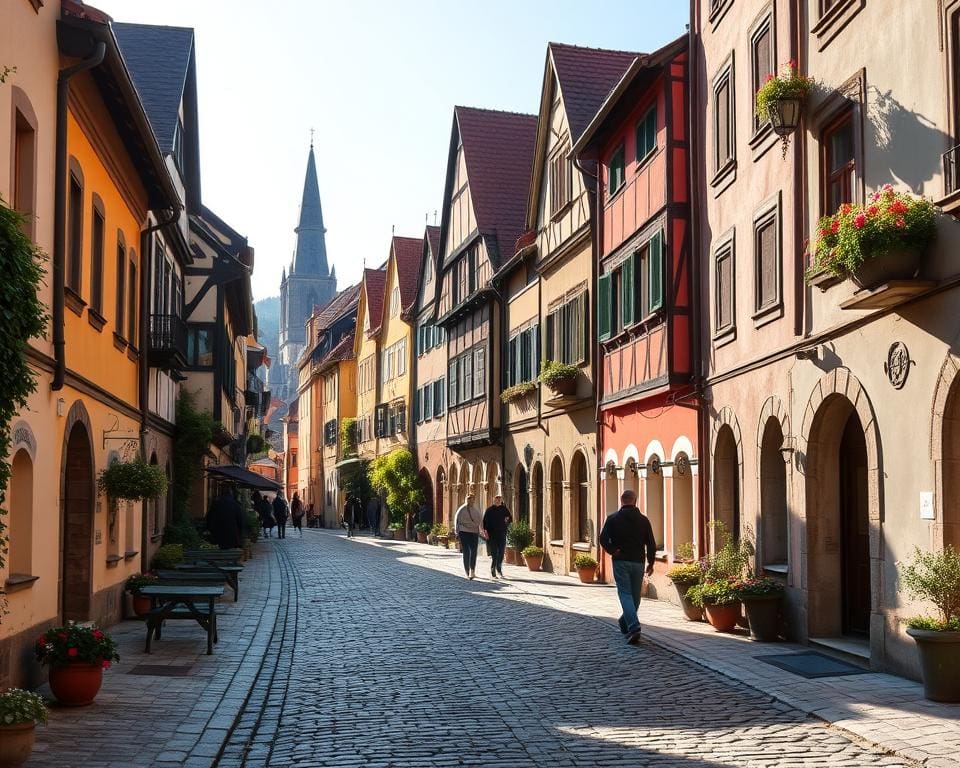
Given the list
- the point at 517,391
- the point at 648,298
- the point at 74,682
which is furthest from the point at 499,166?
the point at 74,682

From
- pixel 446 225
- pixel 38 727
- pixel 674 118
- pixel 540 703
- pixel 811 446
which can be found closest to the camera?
pixel 38 727

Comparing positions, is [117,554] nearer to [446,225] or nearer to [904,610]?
[904,610]

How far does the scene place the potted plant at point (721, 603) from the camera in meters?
15.5

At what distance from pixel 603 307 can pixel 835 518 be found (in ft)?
33.4

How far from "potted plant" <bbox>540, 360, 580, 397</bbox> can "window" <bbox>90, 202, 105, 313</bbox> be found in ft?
40.6

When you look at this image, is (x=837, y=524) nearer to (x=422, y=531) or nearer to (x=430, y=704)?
(x=430, y=704)

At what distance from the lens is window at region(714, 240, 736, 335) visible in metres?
18.1

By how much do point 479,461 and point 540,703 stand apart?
87.3ft

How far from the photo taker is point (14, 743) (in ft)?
24.9

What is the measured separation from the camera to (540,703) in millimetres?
10547

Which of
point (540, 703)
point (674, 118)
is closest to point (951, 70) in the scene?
point (540, 703)

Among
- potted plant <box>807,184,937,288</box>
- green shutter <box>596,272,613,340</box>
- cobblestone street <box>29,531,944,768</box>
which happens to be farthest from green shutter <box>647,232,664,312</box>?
potted plant <box>807,184,937,288</box>

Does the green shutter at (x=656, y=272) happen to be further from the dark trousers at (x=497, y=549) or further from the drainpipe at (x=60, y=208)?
the drainpipe at (x=60, y=208)

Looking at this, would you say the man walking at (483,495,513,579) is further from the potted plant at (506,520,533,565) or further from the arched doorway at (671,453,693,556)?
the arched doorway at (671,453,693,556)
